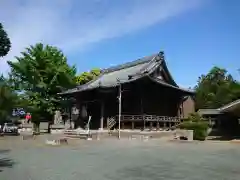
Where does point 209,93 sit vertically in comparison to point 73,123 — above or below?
above

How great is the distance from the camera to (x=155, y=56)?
126ft

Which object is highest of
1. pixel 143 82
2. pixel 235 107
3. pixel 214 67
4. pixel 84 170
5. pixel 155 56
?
pixel 214 67

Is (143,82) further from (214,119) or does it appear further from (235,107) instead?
(214,119)

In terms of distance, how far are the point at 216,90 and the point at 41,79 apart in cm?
3531

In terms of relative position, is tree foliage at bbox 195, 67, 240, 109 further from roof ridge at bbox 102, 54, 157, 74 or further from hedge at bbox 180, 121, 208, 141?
hedge at bbox 180, 121, 208, 141

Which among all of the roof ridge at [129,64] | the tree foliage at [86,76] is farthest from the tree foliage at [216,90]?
the tree foliage at [86,76]

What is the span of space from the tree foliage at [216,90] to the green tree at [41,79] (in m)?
23.3

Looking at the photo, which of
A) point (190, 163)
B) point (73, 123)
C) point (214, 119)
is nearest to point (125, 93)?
point (73, 123)

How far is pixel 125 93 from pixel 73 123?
7779 mm

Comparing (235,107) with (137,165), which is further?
(235,107)

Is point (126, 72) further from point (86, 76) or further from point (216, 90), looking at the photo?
point (216, 90)

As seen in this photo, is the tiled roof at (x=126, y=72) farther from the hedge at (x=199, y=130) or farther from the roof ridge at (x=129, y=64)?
the hedge at (x=199, y=130)

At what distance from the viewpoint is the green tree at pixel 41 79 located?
139 feet

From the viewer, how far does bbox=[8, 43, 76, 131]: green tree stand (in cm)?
4238
